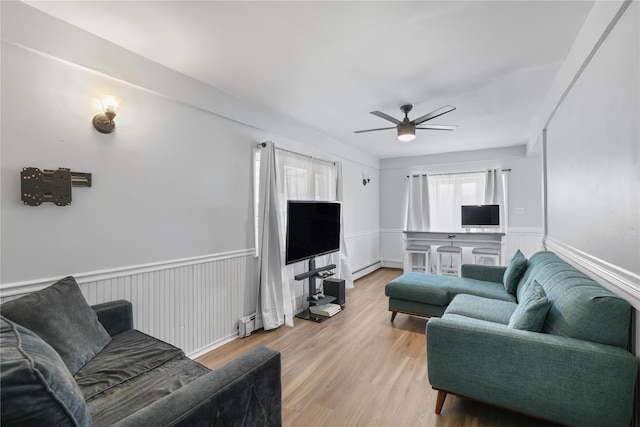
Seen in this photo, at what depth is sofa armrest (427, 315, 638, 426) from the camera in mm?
1450

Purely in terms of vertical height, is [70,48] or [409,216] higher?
[70,48]

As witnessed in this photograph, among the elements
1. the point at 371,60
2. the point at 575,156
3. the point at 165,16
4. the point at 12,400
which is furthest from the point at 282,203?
the point at 12,400

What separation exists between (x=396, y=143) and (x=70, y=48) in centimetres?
A: 460

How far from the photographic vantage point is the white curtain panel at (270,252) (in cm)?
336

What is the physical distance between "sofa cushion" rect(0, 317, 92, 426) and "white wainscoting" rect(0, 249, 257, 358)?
138cm

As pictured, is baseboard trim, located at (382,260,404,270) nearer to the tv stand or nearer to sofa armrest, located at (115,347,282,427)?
the tv stand

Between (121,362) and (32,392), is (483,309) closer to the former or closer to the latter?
(121,362)

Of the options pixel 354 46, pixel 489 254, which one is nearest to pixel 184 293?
pixel 354 46

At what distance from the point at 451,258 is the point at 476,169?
1870mm

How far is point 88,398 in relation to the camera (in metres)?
1.35

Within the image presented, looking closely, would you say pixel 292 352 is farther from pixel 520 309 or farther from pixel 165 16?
pixel 165 16

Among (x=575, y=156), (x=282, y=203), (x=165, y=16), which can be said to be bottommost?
(x=282, y=203)

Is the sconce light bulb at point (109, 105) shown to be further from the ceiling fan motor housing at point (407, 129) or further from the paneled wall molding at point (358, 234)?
the paneled wall molding at point (358, 234)

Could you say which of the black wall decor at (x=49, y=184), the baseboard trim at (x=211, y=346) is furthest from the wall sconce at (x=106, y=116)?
the baseboard trim at (x=211, y=346)
